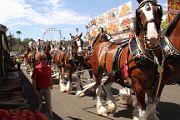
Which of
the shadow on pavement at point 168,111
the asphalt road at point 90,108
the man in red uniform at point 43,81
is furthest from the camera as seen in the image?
the asphalt road at point 90,108

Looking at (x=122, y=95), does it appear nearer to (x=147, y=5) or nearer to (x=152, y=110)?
(x=152, y=110)

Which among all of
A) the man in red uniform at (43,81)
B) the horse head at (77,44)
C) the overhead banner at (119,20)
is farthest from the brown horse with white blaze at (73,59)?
the overhead banner at (119,20)

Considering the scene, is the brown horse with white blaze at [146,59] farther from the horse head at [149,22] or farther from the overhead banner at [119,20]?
the overhead banner at [119,20]

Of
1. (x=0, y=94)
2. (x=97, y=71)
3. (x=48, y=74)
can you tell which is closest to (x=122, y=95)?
(x=97, y=71)

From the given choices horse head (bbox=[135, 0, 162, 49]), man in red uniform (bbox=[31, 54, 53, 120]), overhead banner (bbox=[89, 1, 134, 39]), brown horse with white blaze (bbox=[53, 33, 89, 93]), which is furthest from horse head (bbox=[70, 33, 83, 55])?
overhead banner (bbox=[89, 1, 134, 39])

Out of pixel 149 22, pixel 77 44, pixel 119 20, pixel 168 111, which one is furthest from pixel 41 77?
pixel 119 20

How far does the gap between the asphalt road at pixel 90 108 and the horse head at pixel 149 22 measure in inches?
119

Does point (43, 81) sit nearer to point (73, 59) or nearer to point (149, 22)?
point (149, 22)

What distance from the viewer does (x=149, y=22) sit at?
674 cm

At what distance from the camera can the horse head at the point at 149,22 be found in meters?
6.60

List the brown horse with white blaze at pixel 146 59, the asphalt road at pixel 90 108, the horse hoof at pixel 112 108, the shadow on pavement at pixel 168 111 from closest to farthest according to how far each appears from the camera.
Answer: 1. the brown horse with white blaze at pixel 146 59
2. the shadow on pavement at pixel 168 111
3. the asphalt road at pixel 90 108
4. the horse hoof at pixel 112 108

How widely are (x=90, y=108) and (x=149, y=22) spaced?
16.7 feet

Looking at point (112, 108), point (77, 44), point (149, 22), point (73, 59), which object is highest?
point (149, 22)

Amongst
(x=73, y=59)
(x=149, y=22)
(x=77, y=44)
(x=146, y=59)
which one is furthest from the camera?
(x=73, y=59)
